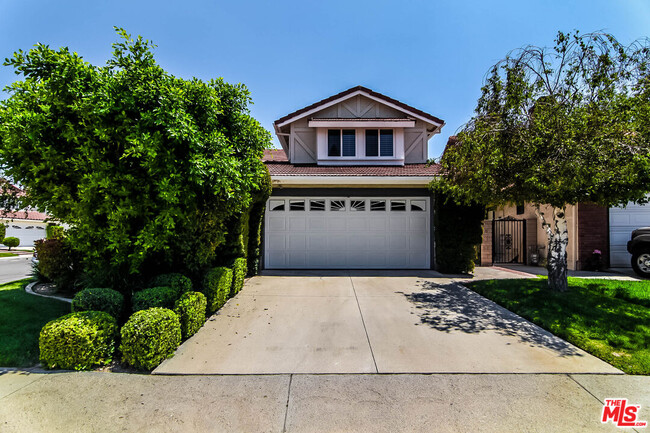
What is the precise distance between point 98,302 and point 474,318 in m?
6.24

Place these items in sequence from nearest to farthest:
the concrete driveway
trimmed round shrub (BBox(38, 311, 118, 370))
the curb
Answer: trimmed round shrub (BBox(38, 311, 118, 370))
the concrete driveway
the curb

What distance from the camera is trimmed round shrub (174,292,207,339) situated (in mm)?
4531

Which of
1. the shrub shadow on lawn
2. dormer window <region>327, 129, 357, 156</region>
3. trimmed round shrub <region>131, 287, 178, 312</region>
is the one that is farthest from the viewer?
dormer window <region>327, 129, 357, 156</region>

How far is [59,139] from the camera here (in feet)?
15.4

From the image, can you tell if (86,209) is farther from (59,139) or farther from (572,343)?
(572,343)

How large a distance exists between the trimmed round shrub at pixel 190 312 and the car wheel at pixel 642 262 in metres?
12.8

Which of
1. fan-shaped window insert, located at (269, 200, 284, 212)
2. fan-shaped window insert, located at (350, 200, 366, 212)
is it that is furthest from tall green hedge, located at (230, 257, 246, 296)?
fan-shaped window insert, located at (350, 200, 366, 212)

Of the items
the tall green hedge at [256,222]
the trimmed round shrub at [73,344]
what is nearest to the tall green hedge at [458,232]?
the tall green hedge at [256,222]

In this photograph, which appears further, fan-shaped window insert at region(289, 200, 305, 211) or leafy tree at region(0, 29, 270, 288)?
fan-shaped window insert at region(289, 200, 305, 211)

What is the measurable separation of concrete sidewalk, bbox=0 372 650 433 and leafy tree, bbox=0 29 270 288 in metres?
1.99

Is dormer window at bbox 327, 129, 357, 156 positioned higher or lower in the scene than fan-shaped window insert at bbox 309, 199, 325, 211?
higher

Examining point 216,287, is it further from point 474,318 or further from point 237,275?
point 474,318

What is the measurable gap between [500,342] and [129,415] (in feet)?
16.0

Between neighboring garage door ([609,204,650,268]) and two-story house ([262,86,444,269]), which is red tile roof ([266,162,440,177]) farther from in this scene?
neighboring garage door ([609,204,650,268])
